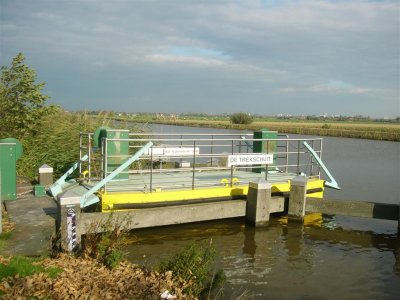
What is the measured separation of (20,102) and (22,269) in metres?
11.2

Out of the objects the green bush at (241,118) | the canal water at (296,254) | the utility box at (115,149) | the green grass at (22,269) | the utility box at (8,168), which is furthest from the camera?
the green bush at (241,118)

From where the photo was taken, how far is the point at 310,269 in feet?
26.0

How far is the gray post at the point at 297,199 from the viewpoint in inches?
420

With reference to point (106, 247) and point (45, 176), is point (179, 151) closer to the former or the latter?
point (45, 176)

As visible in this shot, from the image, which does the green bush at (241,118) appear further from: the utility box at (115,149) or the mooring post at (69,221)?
the mooring post at (69,221)

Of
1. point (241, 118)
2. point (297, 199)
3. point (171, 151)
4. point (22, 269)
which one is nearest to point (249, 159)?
Result: point (297, 199)

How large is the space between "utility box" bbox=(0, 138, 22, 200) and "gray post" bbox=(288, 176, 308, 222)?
699 cm

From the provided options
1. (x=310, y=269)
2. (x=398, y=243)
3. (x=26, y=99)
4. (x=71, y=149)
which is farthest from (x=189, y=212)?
(x=26, y=99)

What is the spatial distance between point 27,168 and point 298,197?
8986 mm

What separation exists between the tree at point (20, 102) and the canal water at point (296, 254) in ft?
25.6

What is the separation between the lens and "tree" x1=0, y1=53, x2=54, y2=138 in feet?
48.0

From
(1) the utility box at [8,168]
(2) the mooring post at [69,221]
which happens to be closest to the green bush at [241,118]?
(1) the utility box at [8,168]

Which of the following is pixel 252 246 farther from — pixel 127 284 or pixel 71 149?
pixel 71 149

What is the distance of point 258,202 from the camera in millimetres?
10156
